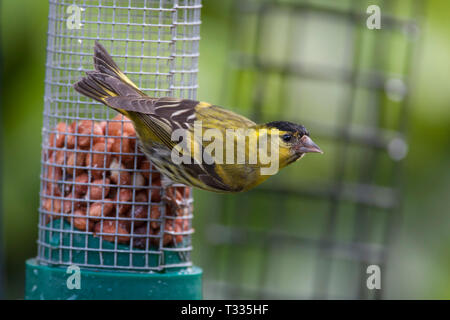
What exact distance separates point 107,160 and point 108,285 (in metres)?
0.82

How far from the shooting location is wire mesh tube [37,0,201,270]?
5.05 m

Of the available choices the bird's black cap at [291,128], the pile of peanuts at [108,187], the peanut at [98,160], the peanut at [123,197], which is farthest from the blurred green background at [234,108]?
the bird's black cap at [291,128]

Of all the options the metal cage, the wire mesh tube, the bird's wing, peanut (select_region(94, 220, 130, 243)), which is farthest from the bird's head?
the metal cage

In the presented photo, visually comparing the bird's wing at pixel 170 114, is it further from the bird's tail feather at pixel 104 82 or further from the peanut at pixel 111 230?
the peanut at pixel 111 230

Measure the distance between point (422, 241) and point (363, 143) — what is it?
1.14 metres

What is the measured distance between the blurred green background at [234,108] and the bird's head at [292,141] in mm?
2395

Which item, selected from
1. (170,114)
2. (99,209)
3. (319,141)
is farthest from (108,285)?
(319,141)

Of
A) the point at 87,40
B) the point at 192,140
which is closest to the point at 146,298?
the point at 192,140

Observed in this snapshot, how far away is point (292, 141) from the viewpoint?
16.1 feet

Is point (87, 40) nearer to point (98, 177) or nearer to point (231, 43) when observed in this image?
point (98, 177)

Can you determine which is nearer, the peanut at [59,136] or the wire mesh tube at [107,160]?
the wire mesh tube at [107,160]

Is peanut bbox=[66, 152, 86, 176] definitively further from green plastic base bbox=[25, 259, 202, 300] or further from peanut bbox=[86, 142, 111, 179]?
green plastic base bbox=[25, 259, 202, 300]

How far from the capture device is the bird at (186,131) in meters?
4.79

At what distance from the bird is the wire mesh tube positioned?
0.68 ft
